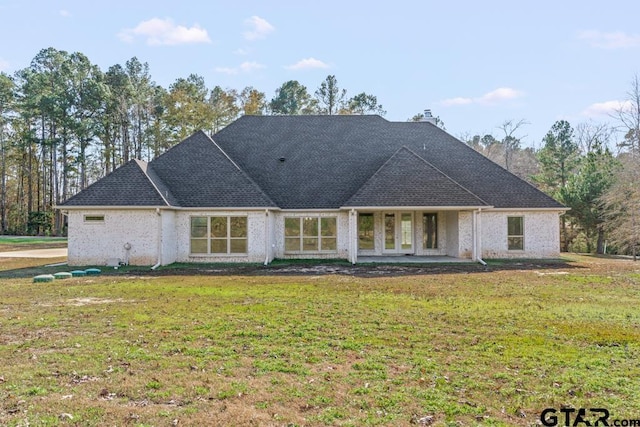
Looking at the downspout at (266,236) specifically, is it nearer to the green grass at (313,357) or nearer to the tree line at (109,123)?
the green grass at (313,357)

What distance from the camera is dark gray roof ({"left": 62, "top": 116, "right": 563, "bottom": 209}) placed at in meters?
18.6

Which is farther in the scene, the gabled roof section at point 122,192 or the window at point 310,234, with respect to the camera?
the window at point 310,234

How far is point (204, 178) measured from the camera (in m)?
19.7

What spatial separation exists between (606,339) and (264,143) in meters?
19.3

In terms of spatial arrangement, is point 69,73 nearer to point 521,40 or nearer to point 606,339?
point 521,40

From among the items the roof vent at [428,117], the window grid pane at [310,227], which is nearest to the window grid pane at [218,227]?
the window grid pane at [310,227]

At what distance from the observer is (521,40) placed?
16.2 m

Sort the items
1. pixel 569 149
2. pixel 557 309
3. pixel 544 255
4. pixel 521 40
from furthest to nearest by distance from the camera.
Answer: pixel 569 149
pixel 544 255
pixel 521 40
pixel 557 309

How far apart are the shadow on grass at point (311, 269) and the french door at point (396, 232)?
331 cm

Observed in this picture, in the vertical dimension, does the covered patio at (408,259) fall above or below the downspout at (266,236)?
below

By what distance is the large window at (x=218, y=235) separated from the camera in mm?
19000

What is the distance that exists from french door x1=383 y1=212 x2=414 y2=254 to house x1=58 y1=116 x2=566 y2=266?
0.17 feet

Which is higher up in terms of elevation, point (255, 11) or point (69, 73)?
point (69, 73)

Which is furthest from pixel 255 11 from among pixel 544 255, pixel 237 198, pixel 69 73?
pixel 69 73
